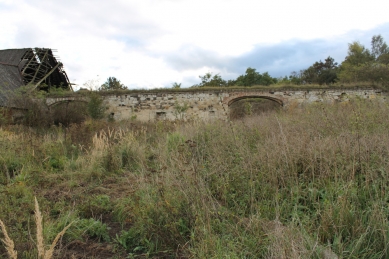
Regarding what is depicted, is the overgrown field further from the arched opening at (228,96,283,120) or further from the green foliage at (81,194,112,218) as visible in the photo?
the arched opening at (228,96,283,120)

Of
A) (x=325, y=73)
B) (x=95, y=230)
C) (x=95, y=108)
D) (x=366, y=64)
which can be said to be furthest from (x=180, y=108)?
(x=325, y=73)

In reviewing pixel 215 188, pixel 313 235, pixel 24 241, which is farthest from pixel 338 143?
pixel 24 241

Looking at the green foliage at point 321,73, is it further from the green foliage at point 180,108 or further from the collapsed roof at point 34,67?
the collapsed roof at point 34,67

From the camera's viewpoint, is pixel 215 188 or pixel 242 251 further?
pixel 215 188

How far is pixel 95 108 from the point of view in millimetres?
16109

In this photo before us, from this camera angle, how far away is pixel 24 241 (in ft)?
7.62

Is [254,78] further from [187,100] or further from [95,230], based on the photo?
[95,230]

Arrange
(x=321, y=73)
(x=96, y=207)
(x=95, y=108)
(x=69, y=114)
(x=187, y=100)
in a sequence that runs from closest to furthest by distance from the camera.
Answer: (x=96, y=207), (x=69, y=114), (x=95, y=108), (x=187, y=100), (x=321, y=73)

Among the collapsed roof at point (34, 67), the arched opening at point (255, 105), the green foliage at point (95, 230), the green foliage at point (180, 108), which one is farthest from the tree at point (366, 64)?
the collapsed roof at point (34, 67)

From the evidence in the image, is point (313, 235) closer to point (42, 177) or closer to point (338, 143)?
point (338, 143)

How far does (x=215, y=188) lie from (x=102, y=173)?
113 inches

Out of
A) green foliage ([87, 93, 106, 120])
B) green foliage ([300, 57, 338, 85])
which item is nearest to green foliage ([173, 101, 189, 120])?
green foliage ([87, 93, 106, 120])

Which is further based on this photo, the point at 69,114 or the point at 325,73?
the point at 325,73

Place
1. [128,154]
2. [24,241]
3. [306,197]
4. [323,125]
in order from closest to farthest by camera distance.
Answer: [24,241], [306,197], [323,125], [128,154]
